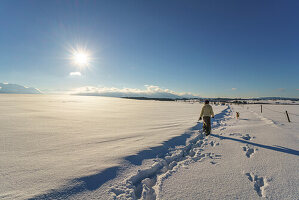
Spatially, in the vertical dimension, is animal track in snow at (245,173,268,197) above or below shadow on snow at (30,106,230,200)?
below

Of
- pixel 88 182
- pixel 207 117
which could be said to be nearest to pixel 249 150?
pixel 207 117

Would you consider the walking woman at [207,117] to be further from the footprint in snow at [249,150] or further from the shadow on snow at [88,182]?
the shadow on snow at [88,182]

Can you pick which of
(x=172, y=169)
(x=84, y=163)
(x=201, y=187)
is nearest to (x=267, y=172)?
(x=201, y=187)

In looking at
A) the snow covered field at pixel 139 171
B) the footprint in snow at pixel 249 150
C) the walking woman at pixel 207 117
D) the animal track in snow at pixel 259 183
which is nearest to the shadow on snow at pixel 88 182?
the snow covered field at pixel 139 171

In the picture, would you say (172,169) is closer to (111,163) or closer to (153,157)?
(153,157)

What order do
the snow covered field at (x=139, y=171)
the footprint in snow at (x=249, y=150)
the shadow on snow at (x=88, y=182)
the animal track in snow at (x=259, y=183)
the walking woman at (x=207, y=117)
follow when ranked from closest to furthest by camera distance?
the shadow on snow at (x=88, y=182) < the snow covered field at (x=139, y=171) < the animal track in snow at (x=259, y=183) < the footprint in snow at (x=249, y=150) < the walking woman at (x=207, y=117)

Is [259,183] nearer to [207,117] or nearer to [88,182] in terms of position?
[88,182]

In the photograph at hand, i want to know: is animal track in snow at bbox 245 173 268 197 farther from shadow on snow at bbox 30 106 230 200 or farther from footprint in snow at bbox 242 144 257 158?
shadow on snow at bbox 30 106 230 200

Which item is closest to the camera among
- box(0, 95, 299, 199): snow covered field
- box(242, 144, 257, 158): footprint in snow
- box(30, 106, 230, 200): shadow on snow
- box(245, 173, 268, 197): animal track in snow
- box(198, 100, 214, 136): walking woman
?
box(30, 106, 230, 200): shadow on snow

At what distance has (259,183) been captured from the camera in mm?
2727

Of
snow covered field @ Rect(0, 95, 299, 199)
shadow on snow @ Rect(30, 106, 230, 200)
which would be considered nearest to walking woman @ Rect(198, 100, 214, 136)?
snow covered field @ Rect(0, 95, 299, 199)

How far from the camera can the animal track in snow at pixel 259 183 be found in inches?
96.5

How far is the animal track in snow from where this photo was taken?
245 centimetres

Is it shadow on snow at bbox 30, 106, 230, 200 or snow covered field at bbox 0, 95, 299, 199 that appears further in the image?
snow covered field at bbox 0, 95, 299, 199
